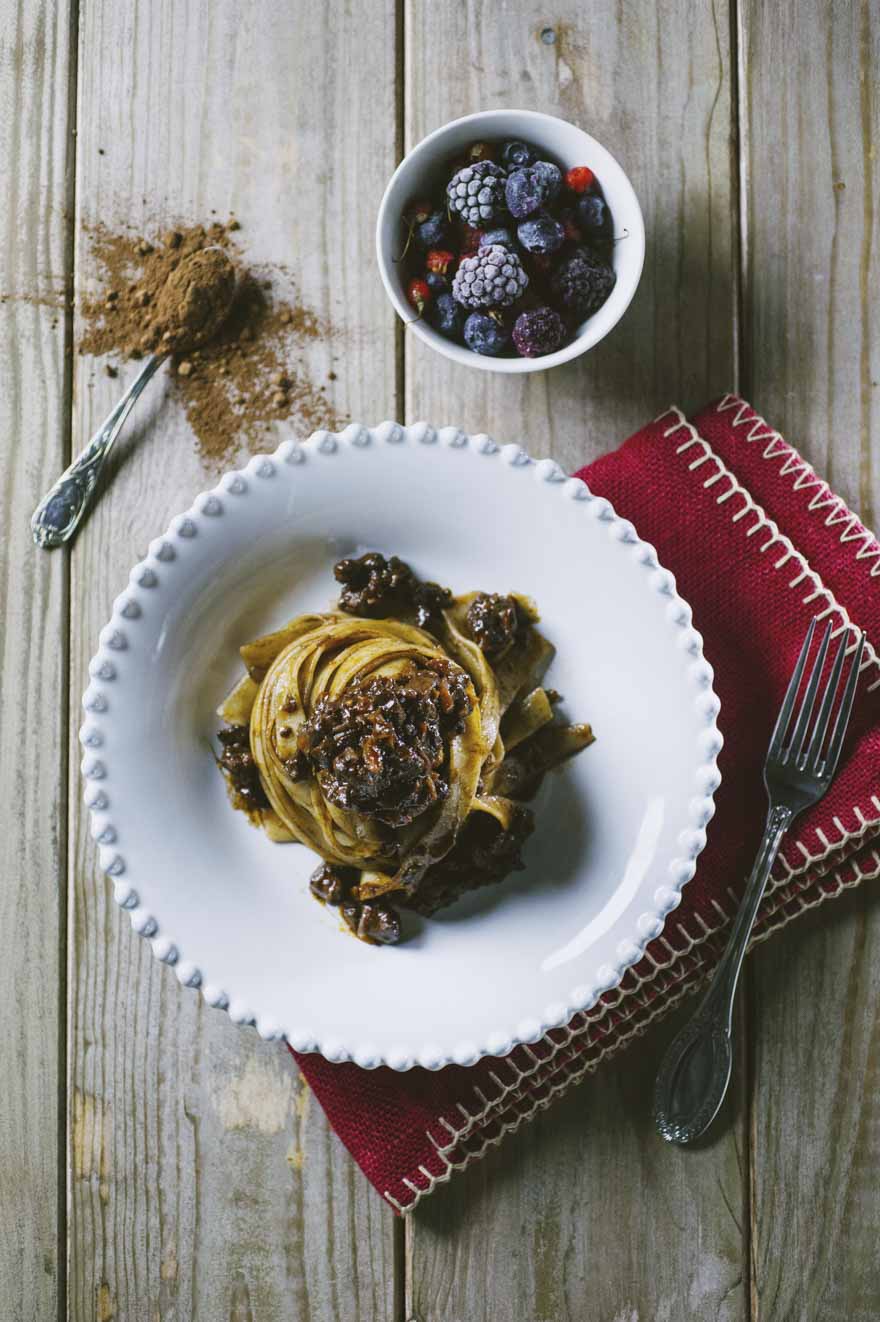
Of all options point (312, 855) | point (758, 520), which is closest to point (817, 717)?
point (758, 520)

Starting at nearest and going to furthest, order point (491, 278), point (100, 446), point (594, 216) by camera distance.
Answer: point (491, 278) < point (594, 216) < point (100, 446)

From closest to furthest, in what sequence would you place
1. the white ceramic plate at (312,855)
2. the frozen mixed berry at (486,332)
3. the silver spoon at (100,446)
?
the white ceramic plate at (312,855)
the frozen mixed berry at (486,332)
the silver spoon at (100,446)

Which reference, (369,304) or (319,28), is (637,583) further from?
(319,28)

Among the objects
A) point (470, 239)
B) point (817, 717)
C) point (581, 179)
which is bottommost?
point (817, 717)

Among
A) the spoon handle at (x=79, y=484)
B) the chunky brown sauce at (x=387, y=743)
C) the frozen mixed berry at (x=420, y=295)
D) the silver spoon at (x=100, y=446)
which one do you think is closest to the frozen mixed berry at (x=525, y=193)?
the frozen mixed berry at (x=420, y=295)

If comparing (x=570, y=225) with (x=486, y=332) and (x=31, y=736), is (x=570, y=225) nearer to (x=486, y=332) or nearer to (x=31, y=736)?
(x=486, y=332)

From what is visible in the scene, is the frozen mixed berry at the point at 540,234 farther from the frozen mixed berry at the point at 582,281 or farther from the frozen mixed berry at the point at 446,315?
the frozen mixed berry at the point at 446,315
